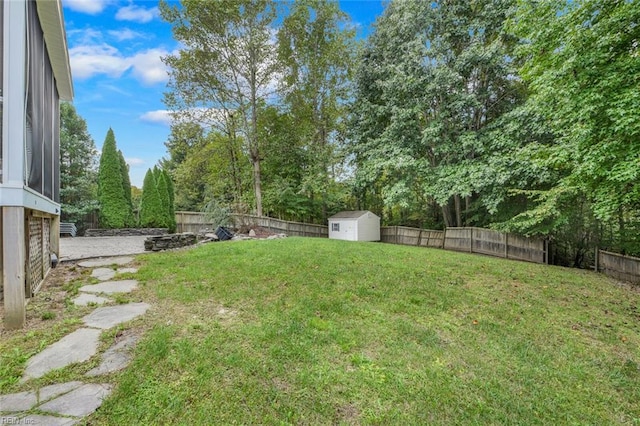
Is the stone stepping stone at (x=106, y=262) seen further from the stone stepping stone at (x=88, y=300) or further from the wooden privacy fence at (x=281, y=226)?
the wooden privacy fence at (x=281, y=226)

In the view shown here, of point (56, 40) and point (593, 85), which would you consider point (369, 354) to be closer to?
point (593, 85)

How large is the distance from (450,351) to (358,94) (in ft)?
45.7

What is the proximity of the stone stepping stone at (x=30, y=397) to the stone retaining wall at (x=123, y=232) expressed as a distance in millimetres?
12809

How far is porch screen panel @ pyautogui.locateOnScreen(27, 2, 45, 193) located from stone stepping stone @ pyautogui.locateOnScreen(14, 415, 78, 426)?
8.27 feet

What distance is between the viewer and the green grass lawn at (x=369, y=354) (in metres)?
1.86

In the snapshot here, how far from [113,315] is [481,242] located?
11.7m

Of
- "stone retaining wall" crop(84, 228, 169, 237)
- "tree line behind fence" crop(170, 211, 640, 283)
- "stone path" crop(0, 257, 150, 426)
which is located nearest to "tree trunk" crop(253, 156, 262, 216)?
"tree line behind fence" crop(170, 211, 640, 283)

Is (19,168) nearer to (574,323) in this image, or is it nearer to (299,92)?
(574,323)

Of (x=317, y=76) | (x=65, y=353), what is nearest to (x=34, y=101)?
(x=65, y=353)

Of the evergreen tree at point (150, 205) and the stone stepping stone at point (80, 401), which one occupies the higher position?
the evergreen tree at point (150, 205)

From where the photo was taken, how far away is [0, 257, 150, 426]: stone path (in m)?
1.61

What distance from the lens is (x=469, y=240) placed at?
458 inches

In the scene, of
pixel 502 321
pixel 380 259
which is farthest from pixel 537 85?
pixel 502 321

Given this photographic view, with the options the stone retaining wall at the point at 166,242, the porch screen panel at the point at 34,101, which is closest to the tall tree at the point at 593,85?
the porch screen panel at the point at 34,101
